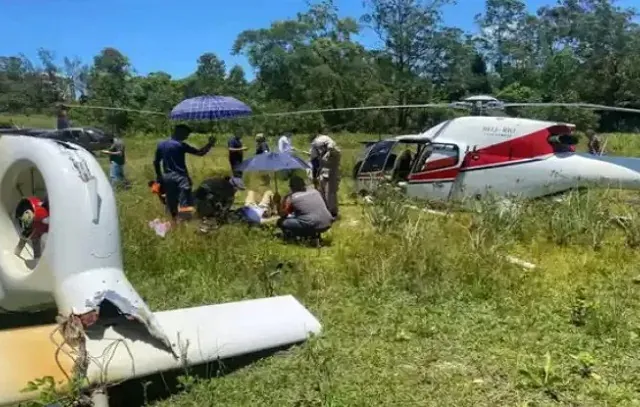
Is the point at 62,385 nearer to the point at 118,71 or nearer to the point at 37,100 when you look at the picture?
the point at 37,100

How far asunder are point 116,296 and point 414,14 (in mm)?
42032

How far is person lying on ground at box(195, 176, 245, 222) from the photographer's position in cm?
888

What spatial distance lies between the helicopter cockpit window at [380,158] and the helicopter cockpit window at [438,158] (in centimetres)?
81

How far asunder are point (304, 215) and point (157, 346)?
433cm

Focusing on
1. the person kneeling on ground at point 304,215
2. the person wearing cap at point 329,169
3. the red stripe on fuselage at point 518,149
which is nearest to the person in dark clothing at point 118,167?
the person wearing cap at point 329,169

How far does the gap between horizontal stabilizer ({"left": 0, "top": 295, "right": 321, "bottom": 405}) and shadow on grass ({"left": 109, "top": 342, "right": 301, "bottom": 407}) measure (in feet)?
0.47

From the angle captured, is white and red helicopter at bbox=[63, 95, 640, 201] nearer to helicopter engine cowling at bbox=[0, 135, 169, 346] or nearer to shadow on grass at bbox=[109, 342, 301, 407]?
helicopter engine cowling at bbox=[0, 135, 169, 346]

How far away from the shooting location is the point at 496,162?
34.9 ft

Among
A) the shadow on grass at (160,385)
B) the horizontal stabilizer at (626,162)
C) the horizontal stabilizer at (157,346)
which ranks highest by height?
the horizontal stabilizer at (626,162)

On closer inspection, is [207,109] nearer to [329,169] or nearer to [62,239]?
[329,169]

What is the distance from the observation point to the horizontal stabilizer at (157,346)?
3.50 m

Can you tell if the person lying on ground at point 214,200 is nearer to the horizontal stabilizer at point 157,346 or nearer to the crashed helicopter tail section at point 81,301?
the crashed helicopter tail section at point 81,301

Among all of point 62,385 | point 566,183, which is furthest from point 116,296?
point 566,183

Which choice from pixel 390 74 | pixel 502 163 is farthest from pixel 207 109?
pixel 390 74
